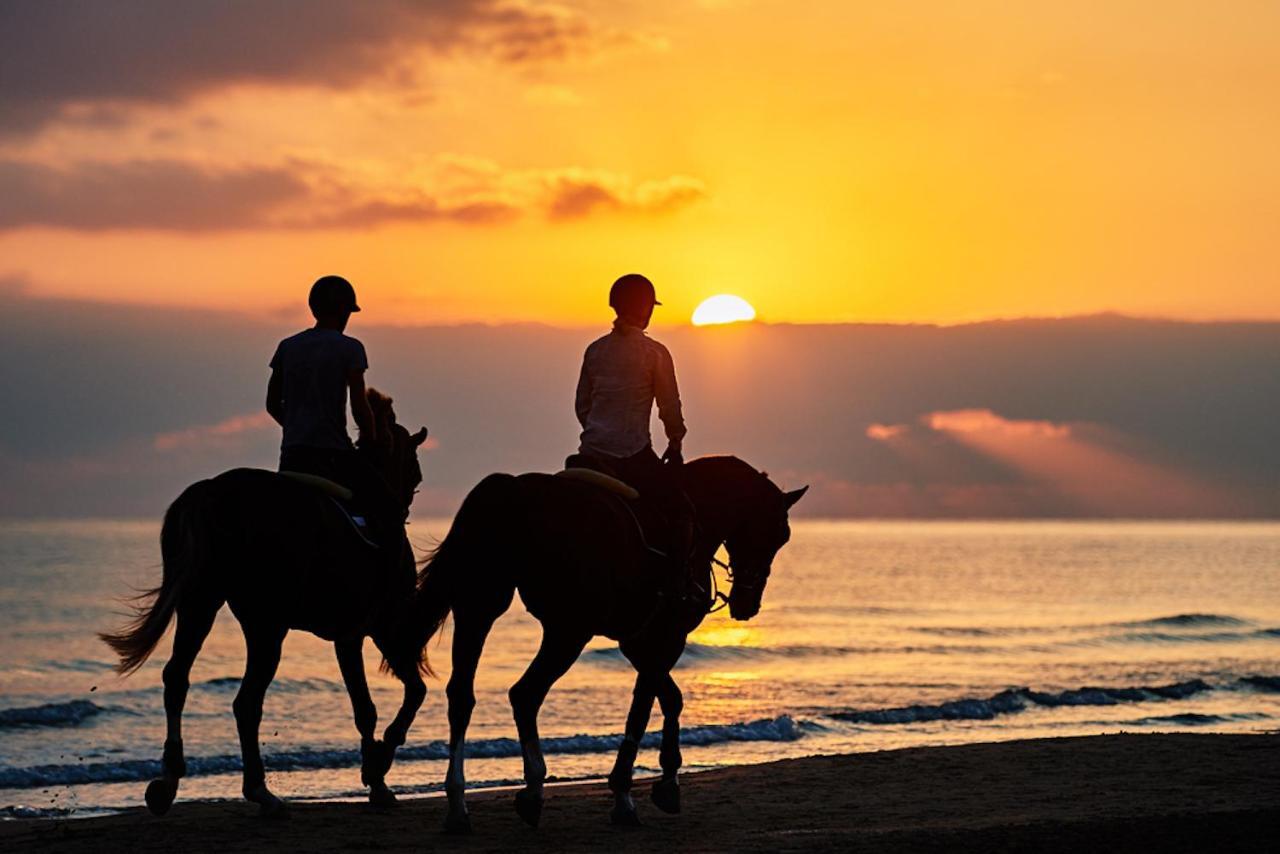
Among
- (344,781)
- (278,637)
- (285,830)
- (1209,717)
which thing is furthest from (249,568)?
(1209,717)

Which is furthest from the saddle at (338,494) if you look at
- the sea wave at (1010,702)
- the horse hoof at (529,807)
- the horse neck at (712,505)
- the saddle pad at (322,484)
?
the sea wave at (1010,702)

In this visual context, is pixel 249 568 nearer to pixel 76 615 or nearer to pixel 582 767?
pixel 582 767

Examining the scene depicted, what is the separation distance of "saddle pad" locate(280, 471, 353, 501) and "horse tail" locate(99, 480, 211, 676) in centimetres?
56

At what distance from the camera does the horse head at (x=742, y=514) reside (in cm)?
1046

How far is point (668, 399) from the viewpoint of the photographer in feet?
33.1

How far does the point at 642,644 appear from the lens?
1019cm

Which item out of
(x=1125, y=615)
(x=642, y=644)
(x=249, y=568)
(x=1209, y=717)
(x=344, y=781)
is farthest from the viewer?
(x=1125, y=615)

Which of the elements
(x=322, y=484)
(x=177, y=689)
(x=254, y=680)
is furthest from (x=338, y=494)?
(x=177, y=689)

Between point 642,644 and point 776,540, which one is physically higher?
point 776,540

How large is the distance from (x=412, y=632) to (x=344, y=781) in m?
7.17

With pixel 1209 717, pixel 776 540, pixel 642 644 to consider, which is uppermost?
pixel 776 540

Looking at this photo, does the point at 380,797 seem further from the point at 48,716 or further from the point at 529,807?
the point at 48,716

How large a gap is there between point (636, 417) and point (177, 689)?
3190 millimetres

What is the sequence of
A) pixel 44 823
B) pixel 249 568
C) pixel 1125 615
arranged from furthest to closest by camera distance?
pixel 1125 615, pixel 44 823, pixel 249 568
